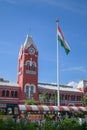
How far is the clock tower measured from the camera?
6668 centimetres

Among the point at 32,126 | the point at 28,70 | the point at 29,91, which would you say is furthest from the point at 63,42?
the point at 28,70

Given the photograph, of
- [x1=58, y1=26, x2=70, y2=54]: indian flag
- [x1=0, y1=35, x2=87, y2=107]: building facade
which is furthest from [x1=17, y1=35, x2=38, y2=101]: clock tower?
[x1=58, y1=26, x2=70, y2=54]: indian flag

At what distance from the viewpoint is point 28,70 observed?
A: 224 ft

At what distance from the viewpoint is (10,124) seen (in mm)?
17047

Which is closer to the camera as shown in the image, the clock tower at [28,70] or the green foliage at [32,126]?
the green foliage at [32,126]

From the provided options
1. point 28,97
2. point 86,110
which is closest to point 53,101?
point 28,97

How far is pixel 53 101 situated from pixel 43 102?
3.82m

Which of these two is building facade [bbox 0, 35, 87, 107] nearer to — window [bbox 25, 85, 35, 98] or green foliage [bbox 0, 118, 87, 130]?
window [bbox 25, 85, 35, 98]

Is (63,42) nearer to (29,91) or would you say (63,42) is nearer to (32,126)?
(32,126)

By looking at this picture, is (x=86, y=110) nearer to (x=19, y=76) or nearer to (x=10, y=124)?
(x=19, y=76)

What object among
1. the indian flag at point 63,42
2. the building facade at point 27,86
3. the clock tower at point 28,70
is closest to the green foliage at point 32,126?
the indian flag at point 63,42

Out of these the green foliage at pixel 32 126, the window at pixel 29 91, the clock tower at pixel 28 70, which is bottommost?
the green foliage at pixel 32 126

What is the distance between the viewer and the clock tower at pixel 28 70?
6668 cm

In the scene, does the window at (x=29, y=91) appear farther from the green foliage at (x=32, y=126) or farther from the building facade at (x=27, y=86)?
the green foliage at (x=32, y=126)
